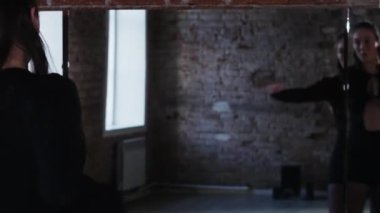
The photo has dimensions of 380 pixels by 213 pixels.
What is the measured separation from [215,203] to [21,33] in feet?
11.8

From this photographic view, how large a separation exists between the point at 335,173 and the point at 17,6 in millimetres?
1694

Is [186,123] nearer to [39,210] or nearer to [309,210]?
[309,210]

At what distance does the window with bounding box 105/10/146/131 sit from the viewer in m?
4.67

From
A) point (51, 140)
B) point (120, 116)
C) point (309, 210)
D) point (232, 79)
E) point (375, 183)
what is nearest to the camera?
point (51, 140)

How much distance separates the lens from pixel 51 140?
113 cm

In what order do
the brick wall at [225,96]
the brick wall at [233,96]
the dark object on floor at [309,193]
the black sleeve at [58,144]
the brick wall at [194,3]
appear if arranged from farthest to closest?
the brick wall at [233,96] → the brick wall at [225,96] → the dark object on floor at [309,193] → the brick wall at [194,3] → the black sleeve at [58,144]

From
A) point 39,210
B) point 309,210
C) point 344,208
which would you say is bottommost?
point 309,210

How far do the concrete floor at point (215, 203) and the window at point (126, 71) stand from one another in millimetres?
515

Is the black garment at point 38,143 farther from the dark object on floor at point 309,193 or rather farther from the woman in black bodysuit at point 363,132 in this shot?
the dark object on floor at point 309,193

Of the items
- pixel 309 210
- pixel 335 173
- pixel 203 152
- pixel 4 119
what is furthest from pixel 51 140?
pixel 203 152

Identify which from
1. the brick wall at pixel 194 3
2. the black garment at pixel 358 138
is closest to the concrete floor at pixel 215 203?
the black garment at pixel 358 138

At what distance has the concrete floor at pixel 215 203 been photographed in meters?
4.61

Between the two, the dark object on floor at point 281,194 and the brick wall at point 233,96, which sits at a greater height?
the brick wall at point 233,96

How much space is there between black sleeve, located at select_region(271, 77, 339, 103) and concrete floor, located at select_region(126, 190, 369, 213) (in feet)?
5.14
